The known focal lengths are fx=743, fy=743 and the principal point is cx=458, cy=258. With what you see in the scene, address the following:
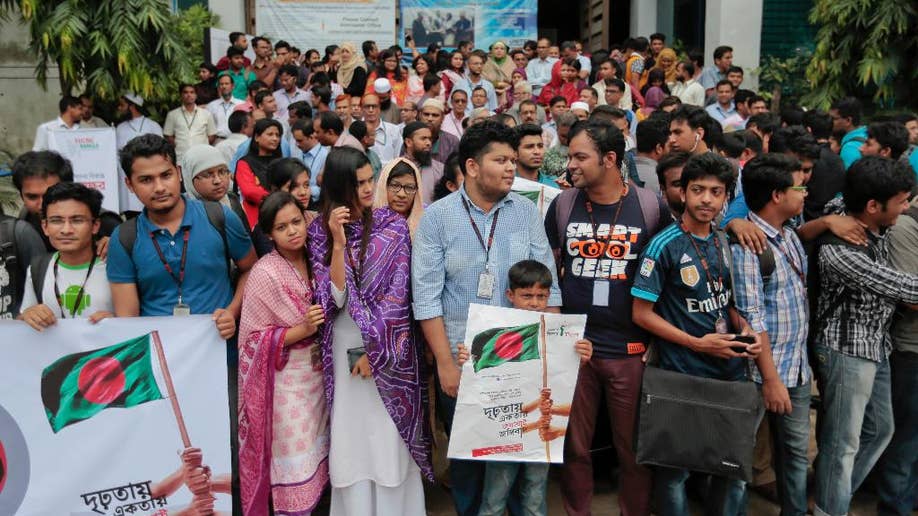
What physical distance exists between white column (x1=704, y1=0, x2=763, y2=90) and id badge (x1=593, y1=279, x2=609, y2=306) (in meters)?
10.2

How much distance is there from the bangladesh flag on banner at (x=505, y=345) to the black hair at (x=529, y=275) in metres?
0.18

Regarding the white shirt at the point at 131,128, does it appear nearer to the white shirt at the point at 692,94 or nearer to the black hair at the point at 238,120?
the black hair at the point at 238,120

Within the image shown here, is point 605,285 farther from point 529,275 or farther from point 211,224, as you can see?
point 211,224

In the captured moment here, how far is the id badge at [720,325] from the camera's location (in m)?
3.25

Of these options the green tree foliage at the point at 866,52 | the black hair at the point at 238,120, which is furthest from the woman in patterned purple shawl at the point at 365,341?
the green tree foliage at the point at 866,52

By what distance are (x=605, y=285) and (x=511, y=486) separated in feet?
3.29

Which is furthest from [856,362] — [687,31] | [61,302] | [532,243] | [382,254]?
[687,31]

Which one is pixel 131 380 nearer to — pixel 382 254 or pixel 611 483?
pixel 382 254

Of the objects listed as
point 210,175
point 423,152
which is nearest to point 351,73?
point 423,152

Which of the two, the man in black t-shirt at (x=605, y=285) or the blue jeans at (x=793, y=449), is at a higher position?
the man in black t-shirt at (x=605, y=285)

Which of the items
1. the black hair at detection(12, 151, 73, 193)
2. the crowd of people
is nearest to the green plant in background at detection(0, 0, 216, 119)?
the black hair at detection(12, 151, 73, 193)

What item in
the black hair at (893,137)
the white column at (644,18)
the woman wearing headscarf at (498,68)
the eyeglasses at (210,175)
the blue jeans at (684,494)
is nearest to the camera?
the blue jeans at (684,494)

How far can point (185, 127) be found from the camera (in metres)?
9.45

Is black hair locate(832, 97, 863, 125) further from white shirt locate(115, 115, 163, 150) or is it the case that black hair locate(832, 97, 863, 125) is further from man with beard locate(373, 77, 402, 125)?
white shirt locate(115, 115, 163, 150)
